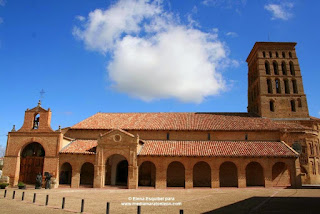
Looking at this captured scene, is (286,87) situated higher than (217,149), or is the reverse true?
(286,87)

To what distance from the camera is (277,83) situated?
120 feet

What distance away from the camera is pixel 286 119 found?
3419 centimetres

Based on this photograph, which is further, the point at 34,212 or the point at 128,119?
the point at 128,119

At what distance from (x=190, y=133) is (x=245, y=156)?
7059mm

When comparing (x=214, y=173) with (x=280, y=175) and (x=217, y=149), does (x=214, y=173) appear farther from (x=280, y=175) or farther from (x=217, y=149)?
(x=280, y=175)

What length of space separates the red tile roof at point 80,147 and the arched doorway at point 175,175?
8.98 meters

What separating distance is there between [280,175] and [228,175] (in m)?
5.95

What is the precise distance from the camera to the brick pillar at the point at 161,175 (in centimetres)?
2597

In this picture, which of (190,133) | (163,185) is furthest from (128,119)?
(163,185)

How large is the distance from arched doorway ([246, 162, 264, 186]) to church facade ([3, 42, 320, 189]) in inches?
4.2

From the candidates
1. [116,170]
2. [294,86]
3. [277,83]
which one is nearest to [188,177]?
[116,170]

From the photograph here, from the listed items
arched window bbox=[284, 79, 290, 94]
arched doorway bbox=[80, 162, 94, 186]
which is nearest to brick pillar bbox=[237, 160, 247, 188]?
arched window bbox=[284, 79, 290, 94]

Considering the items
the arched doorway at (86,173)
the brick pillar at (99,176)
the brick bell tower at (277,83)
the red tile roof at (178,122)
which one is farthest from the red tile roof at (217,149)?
the brick bell tower at (277,83)

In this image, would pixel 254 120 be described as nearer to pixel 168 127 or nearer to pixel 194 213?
pixel 168 127
